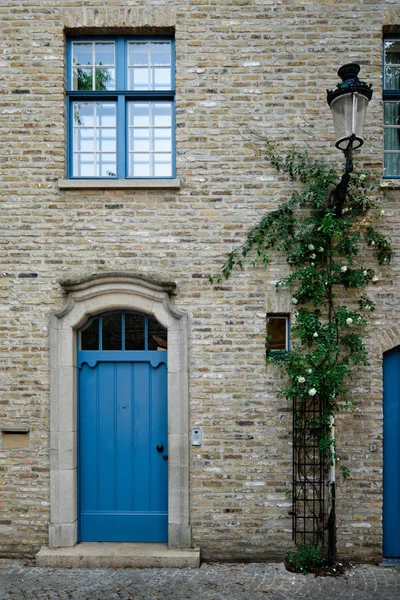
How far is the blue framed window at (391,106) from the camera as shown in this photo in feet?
17.4

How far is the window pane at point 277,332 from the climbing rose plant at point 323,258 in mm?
126

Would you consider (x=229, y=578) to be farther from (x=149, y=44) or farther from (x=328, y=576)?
(x=149, y=44)

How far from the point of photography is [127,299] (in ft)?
16.6

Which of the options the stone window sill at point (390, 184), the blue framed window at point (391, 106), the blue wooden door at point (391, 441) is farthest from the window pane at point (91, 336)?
the blue framed window at point (391, 106)

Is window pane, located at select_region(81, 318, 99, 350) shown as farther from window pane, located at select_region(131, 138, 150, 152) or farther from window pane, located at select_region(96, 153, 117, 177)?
window pane, located at select_region(131, 138, 150, 152)

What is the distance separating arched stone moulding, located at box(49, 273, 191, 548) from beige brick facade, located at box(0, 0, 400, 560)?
4.4 inches

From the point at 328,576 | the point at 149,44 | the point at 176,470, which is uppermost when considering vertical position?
the point at 149,44

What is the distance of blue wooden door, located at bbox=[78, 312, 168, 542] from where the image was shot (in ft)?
16.9

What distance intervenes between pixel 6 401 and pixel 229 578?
3127 millimetres

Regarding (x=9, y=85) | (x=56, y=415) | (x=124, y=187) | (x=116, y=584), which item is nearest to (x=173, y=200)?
(x=124, y=187)

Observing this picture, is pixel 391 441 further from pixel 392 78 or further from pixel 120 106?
pixel 120 106

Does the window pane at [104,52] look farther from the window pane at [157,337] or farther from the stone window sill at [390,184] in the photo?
the stone window sill at [390,184]

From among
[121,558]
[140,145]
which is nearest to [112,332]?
[140,145]

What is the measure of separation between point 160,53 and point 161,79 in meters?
0.31
